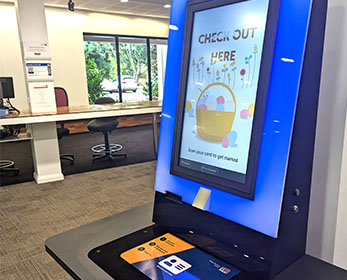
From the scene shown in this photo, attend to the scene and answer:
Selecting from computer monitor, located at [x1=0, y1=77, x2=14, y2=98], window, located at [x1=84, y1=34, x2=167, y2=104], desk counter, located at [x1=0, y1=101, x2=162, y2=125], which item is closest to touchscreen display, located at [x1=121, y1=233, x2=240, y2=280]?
desk counter, located at [x1=0, y1=101, x2=162, y2=125]

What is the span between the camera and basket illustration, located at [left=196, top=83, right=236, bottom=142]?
55cm

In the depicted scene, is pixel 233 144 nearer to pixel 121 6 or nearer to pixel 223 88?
pixel 223 88

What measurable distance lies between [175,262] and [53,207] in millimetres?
2578

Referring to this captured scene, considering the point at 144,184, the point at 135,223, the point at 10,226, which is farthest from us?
the point at 144,184

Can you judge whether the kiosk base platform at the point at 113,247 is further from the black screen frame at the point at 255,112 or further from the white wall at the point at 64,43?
the white wall at the point at 64,43

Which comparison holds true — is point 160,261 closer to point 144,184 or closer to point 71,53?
point 144,184

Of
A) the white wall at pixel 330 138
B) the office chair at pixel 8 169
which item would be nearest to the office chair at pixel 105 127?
the office chair at pixel 8 169

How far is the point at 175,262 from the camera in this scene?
0.55m

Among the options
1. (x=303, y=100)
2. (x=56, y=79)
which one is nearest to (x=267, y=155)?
(x=303, y=100)

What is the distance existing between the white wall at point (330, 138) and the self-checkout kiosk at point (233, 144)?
13cm

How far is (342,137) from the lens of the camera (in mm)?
588

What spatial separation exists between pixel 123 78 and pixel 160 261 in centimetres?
707

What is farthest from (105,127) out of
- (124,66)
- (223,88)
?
(223,88)

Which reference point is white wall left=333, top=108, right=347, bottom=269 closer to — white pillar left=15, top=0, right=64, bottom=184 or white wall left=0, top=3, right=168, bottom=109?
white pillar left=15, top=0, right=64, bottom=184
